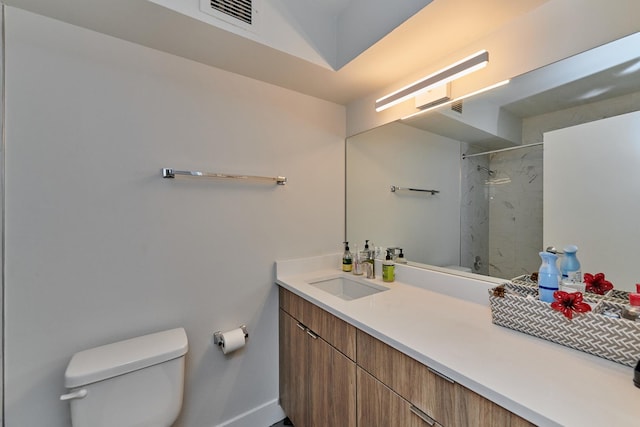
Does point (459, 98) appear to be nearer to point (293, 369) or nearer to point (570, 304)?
point (570, 304)

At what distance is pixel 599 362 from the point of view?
750 mm

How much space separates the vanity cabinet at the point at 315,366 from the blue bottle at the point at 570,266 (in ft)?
2.82

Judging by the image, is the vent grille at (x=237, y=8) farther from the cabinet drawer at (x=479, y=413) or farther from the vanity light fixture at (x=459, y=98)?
the cabinet drawer at (x=479, y=413)

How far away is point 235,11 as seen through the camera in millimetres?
1176

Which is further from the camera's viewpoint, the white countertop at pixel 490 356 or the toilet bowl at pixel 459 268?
the toilet bowl at pixel 459 268

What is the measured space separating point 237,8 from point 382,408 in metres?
1.79

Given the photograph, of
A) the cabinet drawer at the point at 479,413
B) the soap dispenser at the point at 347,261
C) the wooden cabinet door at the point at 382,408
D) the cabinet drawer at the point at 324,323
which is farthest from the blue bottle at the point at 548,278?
the soap dispenser at the point at 347,261

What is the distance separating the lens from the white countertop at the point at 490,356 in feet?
1.93

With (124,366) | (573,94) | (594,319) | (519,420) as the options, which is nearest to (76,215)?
(124,366)

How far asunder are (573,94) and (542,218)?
1.65 ft

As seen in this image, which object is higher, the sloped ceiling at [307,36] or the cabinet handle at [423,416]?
the sloped ceiling at [307,36]

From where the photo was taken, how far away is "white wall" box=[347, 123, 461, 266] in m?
1.62

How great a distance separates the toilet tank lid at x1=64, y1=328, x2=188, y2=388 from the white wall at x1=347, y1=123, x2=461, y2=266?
4.32ft

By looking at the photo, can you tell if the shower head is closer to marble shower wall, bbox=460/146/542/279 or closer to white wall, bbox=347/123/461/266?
marble shower wall, bbox=460/146/542/279
